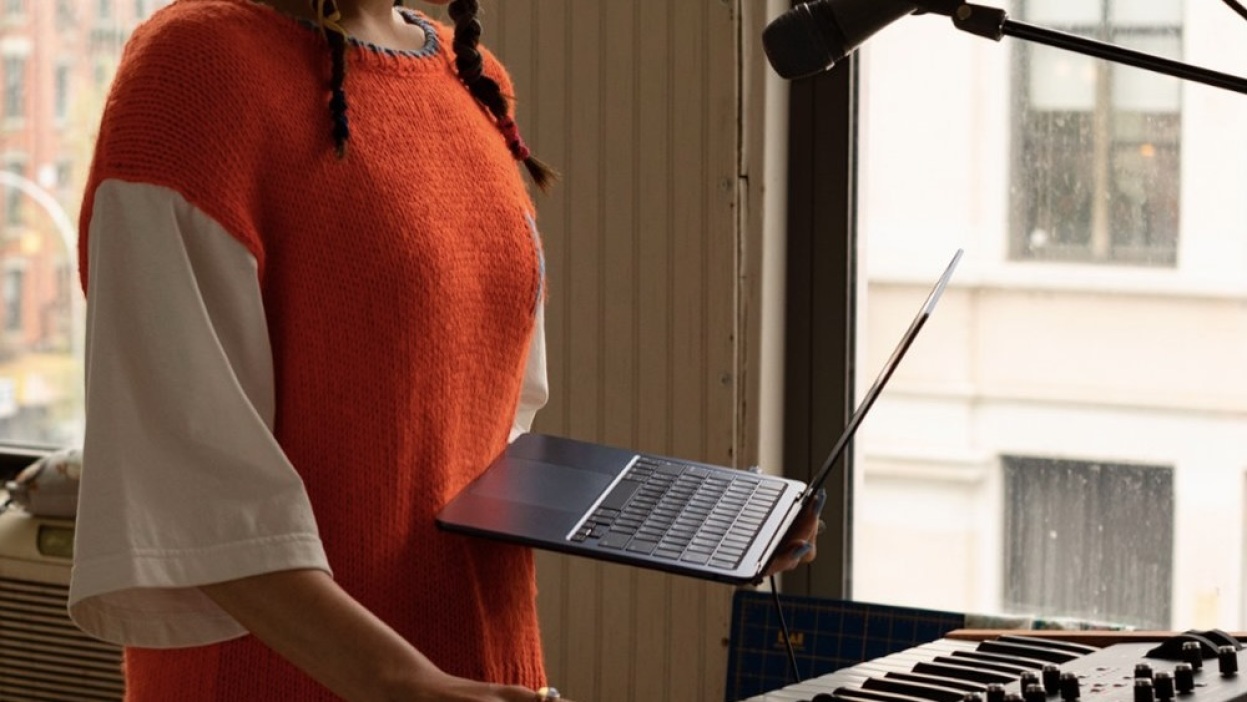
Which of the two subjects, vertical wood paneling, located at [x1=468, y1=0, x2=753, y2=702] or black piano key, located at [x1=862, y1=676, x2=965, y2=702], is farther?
vertical wood paneling, located at [x1=468, y1=0, x2=753, y2=702]

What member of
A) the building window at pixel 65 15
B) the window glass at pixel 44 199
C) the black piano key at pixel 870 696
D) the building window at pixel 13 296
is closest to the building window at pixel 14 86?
the window glass at pixel 44 199

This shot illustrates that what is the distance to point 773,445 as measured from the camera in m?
2.20

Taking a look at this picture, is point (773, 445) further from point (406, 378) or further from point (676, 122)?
point (406, 378)

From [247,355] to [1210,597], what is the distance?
149 centimetres

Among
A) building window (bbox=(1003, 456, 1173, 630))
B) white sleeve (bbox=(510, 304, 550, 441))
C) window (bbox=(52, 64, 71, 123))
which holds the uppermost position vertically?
window (bbox=(52, 64, 71, 123))

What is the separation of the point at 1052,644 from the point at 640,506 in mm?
361

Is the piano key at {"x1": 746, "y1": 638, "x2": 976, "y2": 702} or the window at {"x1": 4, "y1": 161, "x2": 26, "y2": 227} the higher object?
the window at {"x1": 4, "y1": 161, "x2": 26, "y2": 227}

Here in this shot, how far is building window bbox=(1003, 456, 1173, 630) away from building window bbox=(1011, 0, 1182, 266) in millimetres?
291

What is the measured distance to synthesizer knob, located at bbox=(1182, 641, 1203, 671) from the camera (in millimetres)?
1155

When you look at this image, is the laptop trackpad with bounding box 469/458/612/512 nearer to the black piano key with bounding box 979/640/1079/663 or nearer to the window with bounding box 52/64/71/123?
the black piano key with bounding box 979/640/1079/663

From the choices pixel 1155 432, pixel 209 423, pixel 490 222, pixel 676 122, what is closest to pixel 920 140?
pixel 676 122

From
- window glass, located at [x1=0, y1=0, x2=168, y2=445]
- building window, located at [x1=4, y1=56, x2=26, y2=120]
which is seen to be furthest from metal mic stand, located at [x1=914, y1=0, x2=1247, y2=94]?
building window, located at [x1=4, y1=56, x2=26, y2=120]

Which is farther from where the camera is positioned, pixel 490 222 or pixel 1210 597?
pixel 1210 597

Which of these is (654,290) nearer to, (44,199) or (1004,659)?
(1004,659)
